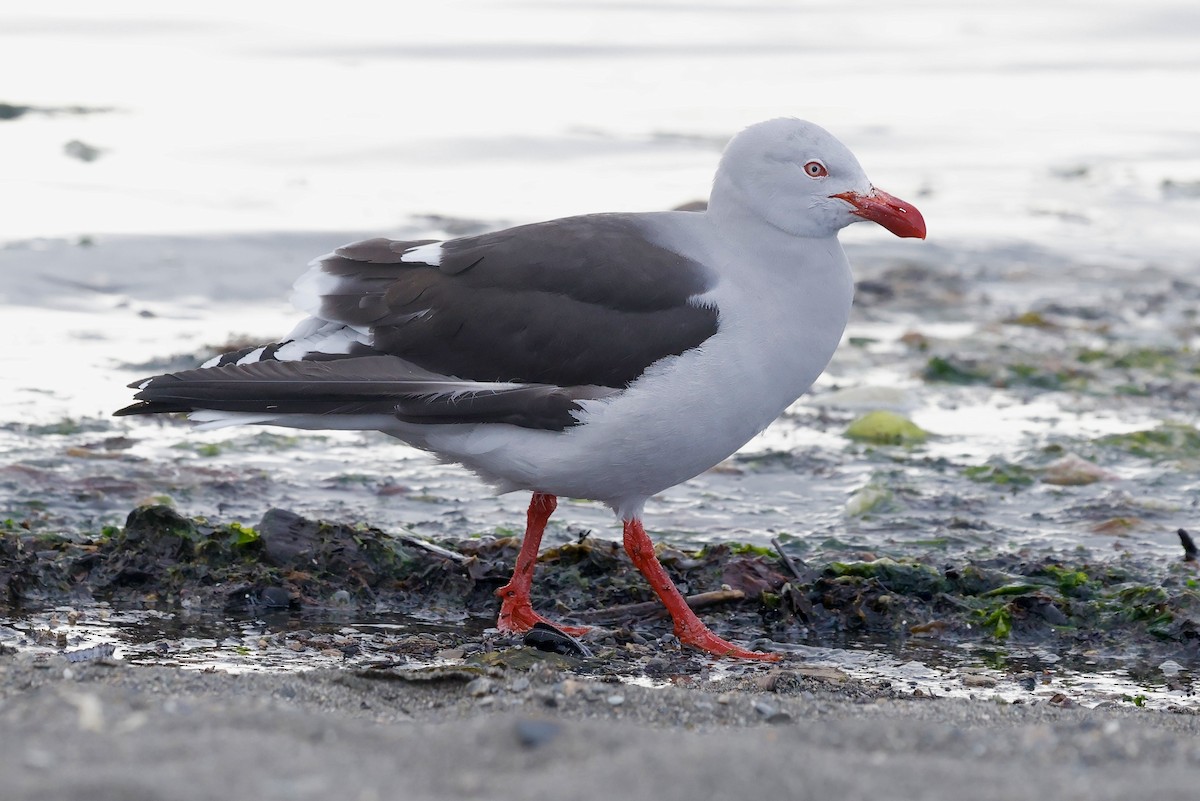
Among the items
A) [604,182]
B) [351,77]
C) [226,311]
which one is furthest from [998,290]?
[351,77]

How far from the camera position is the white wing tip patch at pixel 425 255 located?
19.9 feet

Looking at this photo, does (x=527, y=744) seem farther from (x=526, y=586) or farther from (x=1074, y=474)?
(x=1074, y=474)

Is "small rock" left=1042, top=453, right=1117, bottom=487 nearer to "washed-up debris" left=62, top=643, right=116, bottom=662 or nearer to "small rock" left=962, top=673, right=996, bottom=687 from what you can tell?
"small rock" left=962, top=673, right=996, bottom=687

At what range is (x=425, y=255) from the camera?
6082mm

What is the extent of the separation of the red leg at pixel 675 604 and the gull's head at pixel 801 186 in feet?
4.01

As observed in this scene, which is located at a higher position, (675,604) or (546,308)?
(546,308)

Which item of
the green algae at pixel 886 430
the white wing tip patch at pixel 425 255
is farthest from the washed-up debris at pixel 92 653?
the green algae at pixel 886 430

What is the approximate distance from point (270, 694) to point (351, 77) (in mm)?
15183

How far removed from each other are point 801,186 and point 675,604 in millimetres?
1558

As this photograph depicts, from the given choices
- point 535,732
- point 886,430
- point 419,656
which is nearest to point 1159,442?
point 886,430

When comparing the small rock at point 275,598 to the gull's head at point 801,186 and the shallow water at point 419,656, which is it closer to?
the shallow water at point 419,656

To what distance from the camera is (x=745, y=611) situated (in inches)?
252

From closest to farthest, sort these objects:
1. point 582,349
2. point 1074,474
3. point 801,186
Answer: point 582,349
point 801,186
point 1074,474

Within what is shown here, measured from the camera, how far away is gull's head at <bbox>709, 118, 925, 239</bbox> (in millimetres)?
6164
